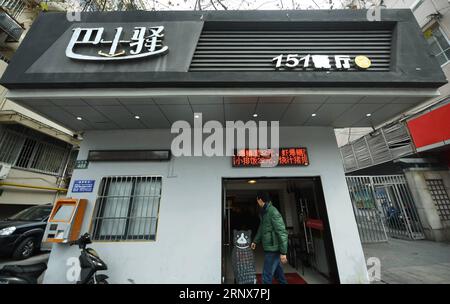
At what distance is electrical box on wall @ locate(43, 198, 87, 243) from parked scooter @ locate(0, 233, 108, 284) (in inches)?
9.3

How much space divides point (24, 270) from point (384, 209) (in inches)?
459

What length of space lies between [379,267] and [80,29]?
28.8 feet

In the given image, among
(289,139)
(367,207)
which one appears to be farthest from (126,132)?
(367,207)

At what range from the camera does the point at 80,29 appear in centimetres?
391

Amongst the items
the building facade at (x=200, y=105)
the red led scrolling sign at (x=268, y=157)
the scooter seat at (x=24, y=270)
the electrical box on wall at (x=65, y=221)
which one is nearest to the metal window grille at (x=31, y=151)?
the building facade at (x=200, y=105)

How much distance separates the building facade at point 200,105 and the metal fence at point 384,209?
137 inches

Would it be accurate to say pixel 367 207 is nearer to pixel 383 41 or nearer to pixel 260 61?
pixel 383 41

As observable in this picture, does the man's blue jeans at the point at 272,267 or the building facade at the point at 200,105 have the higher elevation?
the building facade at the point at 200,105

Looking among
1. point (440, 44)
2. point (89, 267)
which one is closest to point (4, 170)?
point (89, 267)

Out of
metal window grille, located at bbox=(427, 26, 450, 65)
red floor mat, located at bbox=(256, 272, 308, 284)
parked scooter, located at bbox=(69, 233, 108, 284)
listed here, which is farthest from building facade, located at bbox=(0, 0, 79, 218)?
metal window grille, located at bbox=(427, 26, 450, 65)

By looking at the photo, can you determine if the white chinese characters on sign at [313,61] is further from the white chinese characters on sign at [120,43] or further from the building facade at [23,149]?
the building facade at [23,149]

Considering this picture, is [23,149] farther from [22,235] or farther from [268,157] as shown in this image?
[268,157]

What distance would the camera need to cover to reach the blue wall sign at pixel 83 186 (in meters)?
4.29

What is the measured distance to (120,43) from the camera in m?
3.80
